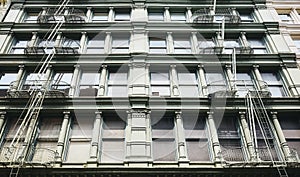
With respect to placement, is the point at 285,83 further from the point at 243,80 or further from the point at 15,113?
the point at 15,113

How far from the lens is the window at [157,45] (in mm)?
21305

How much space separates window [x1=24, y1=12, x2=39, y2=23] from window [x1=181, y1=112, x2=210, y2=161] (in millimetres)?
13139

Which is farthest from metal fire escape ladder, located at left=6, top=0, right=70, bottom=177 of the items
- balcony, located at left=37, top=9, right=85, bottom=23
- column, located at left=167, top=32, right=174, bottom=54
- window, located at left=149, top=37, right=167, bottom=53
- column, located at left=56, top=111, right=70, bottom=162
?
column, located at left=167, top=32, right=174, bottom=54

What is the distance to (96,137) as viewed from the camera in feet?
53.3

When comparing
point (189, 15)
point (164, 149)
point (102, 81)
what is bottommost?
point (164, 149)

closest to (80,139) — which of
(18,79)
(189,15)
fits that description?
(18,79)

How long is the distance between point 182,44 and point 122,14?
5.28 meters

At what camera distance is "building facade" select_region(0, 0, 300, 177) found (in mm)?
15500

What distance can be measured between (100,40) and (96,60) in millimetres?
2487

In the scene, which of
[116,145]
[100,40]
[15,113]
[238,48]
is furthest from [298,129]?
[15,113]

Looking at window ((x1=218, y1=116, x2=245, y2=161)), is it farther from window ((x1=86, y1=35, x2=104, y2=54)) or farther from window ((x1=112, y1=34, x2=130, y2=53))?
window ((x1=86, y1=35, x2=104, y2=54))

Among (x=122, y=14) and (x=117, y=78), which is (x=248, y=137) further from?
(x=122, y=14)

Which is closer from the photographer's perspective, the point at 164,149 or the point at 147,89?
the point at 164,149

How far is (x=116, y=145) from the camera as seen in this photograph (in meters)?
16.4
